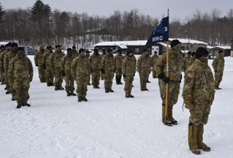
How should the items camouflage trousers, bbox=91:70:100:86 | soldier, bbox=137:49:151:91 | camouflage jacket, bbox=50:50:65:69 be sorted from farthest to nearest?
camouflage trousers, bbox=91:70:100:86 → camouflage jacket, bbox=50:50:65:69 → soldier, bbox=137:49:151:91

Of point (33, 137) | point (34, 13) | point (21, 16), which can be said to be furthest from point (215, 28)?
point (33, 137)

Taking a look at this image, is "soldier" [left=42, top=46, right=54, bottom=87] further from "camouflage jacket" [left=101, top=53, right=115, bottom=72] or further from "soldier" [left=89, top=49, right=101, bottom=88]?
"camouflage jacket" [left=101, top=53, right=115, bottom=72]

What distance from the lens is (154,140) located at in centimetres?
445

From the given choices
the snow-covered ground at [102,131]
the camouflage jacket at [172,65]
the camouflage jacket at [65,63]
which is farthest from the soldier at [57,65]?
the camouflage jacket at [172,65]

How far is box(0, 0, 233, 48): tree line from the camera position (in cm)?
7131

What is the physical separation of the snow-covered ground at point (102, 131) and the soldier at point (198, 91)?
2.12 feet

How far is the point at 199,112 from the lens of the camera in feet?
12.4

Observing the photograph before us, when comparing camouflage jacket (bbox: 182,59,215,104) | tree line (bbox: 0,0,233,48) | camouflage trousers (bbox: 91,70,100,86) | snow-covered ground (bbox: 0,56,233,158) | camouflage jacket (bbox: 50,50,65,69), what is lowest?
snow-covered ground (bbox: 0,56,233,158)

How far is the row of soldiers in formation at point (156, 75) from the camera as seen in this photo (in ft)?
12.4

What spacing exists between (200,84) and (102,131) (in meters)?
2.69

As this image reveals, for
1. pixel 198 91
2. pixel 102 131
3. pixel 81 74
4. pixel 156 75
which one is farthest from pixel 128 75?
pixel 198 91

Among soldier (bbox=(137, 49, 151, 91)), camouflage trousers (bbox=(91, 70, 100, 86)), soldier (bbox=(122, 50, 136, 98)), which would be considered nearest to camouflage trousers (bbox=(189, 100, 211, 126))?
soldier (bbox=(122, 50, 136, 98))

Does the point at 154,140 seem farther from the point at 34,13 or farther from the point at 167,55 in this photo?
the point at 34,13

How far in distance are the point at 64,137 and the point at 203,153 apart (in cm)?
312
